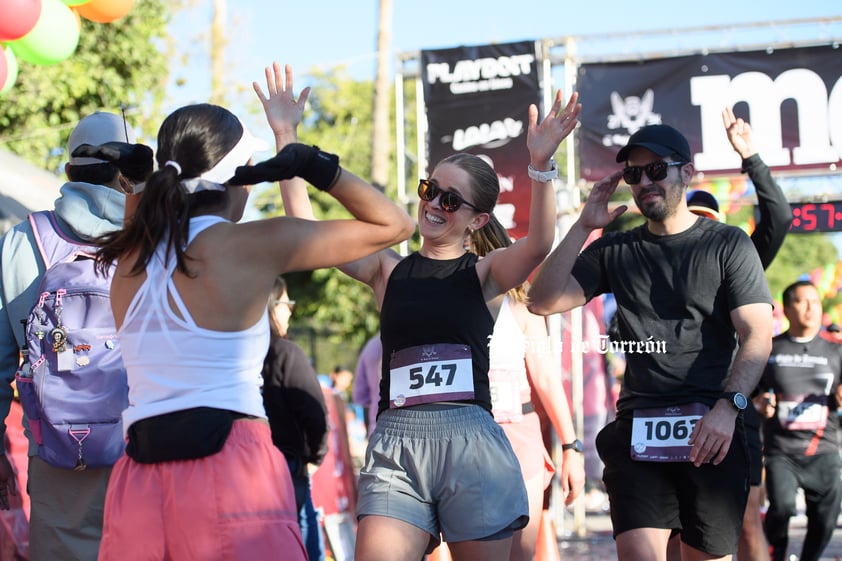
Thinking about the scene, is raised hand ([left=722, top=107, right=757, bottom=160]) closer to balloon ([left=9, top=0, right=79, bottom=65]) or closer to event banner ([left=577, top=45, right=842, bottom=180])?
balloon ([left=9, top=0, right=79, bottom=65])

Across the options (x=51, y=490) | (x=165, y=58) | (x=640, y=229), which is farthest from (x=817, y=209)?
(x=165, y=58)

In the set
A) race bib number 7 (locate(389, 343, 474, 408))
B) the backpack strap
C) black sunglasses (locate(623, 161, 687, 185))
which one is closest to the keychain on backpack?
the backpack strap

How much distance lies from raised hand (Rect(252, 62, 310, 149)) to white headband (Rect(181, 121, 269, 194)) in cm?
97

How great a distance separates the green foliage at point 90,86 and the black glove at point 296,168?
10134mm

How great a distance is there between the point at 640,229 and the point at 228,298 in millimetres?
2370

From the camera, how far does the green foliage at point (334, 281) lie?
2470 centimetres

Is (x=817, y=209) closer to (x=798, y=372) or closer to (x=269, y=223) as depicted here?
(x=798, y=372)

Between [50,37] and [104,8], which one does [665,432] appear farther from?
[104,8]

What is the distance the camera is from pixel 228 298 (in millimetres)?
2670

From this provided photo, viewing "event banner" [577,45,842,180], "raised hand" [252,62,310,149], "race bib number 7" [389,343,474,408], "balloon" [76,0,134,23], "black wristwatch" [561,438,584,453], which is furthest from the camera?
"event banner" [577,45,842,180]

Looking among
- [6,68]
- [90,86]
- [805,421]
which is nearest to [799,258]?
[90,86]

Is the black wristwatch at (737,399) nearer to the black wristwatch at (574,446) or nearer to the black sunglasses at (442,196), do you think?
the black sunglasses at (442,196)

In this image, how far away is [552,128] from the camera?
370 centimetres

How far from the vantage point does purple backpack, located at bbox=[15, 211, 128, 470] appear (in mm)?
3719
